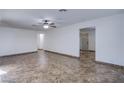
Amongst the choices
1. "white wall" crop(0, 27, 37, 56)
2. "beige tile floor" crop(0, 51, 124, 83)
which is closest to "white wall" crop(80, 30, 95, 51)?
"white wall" crop(0, 27, 37, 56)

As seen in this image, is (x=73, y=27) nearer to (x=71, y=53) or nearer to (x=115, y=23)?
(x=71, y=53)

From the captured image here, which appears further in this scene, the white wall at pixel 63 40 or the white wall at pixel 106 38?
the white wall at pixel 63 40

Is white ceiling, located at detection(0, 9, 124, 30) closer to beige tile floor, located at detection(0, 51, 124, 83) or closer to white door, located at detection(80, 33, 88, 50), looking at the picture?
beige tile floor, located at detection(0, 51, 124, 83)

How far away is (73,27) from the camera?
21.0 ft

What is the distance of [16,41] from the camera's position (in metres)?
7.71

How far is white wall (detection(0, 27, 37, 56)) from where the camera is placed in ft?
22.5

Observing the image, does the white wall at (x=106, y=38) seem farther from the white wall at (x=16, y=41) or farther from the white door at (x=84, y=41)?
the white door at (x=84, y=41)

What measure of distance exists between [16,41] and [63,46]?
364cm

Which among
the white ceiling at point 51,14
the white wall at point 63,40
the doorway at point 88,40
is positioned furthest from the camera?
the doorway at point 88,40

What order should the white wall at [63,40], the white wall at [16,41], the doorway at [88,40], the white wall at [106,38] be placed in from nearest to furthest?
the white wall at [106,38]
the white wall at [63,40]
the white wall at [16,41]
the doorway at [88,40]

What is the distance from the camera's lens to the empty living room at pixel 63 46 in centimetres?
336

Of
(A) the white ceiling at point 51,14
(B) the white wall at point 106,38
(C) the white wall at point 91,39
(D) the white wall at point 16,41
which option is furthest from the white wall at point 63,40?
(C) the white wall at point 91,39

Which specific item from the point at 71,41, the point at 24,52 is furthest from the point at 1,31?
the point at 71,41
